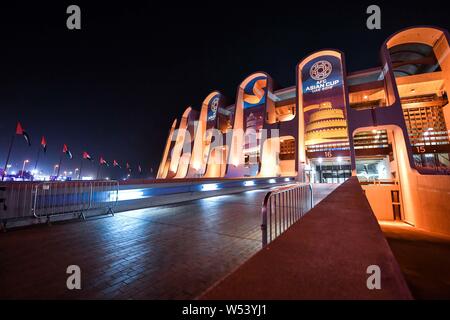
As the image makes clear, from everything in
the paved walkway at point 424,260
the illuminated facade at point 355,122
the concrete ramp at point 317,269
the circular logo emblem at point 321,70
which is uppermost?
the circular logo emblem at point 321,70

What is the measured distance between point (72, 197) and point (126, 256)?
3797mm

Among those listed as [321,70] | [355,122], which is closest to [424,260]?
[355,122]

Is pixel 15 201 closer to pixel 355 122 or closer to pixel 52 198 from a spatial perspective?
pixel 52 198

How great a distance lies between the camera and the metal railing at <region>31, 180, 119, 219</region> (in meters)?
5.01

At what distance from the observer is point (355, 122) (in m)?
20.6

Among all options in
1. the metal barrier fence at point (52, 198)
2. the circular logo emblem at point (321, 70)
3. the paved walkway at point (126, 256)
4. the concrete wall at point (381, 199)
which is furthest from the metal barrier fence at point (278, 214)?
the circular logo emblem at point (321, 70)

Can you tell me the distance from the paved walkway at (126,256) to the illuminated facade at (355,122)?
58.6 ft

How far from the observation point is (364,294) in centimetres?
107

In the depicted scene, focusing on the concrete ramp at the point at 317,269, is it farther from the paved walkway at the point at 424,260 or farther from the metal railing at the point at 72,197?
the paved walkway at the point at 424,260

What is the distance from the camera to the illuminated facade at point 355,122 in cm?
1934

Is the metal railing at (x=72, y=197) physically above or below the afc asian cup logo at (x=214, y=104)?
below

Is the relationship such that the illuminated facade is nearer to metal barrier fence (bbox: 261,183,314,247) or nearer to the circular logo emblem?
the circular logo emblem
